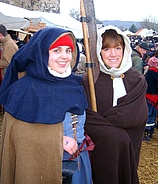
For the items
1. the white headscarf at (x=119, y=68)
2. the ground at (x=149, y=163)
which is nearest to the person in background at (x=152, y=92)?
the ground at (x=149, y=163)

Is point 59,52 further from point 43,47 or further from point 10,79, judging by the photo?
point 10,79

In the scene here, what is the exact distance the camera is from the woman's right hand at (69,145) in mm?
1911

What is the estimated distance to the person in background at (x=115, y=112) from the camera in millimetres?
2170

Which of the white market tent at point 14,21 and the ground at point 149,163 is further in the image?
the white market tent at point 14,21

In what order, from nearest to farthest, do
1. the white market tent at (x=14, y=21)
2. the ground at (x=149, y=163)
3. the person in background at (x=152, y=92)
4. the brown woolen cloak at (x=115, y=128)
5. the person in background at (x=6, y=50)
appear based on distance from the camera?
1. the brown woolen cloak at (x=115, y=128)
2. the ground at (x=149, y=163)
3. the person in background at (x=152, y=92)
4. the white market tent at (x=14, y=21)
5. the person in background at (x=6, y=50)

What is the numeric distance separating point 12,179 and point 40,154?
33cm

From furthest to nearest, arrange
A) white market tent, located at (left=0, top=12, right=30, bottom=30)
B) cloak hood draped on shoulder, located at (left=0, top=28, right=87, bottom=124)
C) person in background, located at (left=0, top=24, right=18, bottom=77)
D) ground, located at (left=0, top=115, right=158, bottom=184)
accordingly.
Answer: person in background, located at (left=0, top=24, right=18, bottom=77)
white market tent, located at (left=0, top=12, right=30, bottom=30)
ground, located at (left=0, top=115, right=158, bottom=184)
cloak hood draped on shoulder, located at (left=0, top=28, right=87, bottom=124)

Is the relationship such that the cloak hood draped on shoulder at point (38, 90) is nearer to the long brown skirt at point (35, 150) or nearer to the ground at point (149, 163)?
the long brown skirt at point (35, 150)

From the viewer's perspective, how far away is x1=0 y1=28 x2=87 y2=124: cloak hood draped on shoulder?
1.77m

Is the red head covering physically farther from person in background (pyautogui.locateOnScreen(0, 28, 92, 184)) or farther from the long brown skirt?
the long brown skirt

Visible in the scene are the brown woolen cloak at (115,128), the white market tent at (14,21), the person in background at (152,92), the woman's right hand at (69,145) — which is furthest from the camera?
the white market tent at (14,21)

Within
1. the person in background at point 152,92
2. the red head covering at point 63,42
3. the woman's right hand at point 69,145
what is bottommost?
the person in background at point 152,92

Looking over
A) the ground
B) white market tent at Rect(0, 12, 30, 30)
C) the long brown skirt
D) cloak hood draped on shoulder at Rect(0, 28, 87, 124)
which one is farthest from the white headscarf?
white market tent at Rect(0, 12, 30, 30)

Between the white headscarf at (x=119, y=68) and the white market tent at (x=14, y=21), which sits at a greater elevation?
the white market tent at (x=14, y=21)
